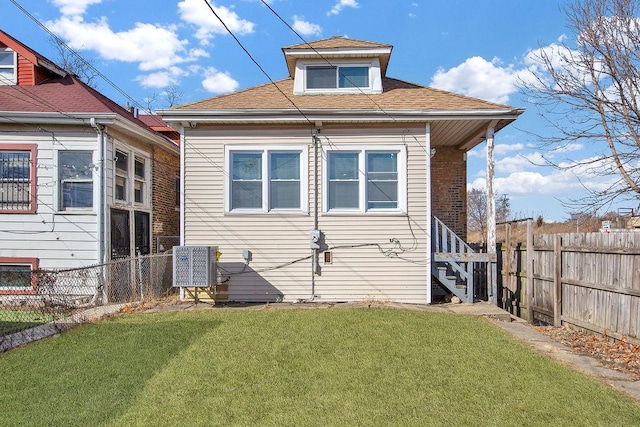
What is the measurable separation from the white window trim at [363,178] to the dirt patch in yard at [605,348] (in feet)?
11.0

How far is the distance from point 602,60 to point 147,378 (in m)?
10.3

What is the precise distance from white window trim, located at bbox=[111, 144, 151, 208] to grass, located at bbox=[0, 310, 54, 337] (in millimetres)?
2766

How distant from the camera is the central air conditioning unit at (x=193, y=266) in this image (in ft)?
26.4

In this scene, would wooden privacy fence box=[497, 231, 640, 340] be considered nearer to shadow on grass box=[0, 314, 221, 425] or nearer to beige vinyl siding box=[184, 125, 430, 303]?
beige vinyl siding box=[184, 125, 430, 303]

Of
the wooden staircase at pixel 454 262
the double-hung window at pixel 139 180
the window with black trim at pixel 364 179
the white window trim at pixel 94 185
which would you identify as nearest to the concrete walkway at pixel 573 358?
the wooden staircase at pixel 454 262

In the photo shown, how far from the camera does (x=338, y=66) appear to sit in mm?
9828

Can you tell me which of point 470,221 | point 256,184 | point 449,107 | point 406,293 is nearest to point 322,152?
point 256,184

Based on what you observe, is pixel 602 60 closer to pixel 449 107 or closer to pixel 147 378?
pixel 449 107

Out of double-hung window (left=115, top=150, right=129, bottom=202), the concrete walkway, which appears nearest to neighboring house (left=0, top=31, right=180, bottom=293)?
double-hung window (left=115, top=150, right=129, bottom=202)

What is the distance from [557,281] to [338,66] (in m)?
6.14

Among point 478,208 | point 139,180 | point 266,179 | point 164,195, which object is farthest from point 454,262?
point 478,208

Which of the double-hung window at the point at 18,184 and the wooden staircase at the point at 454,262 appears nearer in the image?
the wooden staircase at the point at 454,262

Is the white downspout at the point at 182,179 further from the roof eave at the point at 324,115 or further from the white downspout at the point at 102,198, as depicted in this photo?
the white downspout at the point at 102,198

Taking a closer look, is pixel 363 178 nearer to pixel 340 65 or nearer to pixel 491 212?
pixel 491 212
